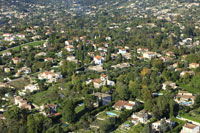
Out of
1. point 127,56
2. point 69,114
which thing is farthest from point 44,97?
point 127,56

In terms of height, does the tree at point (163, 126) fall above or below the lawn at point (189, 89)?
above

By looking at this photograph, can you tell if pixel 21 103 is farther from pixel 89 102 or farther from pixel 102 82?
pixel 102 82

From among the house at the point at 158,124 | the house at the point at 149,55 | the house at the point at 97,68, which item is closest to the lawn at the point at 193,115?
the house at the point at 158,124

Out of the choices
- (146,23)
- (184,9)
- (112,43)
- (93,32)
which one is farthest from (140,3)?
(112,43)

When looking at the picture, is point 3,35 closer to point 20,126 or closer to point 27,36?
point 27,36

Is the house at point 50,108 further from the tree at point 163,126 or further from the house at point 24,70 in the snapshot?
the house at point 24,70

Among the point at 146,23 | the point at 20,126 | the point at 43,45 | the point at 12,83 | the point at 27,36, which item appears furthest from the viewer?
the point at 146,23
